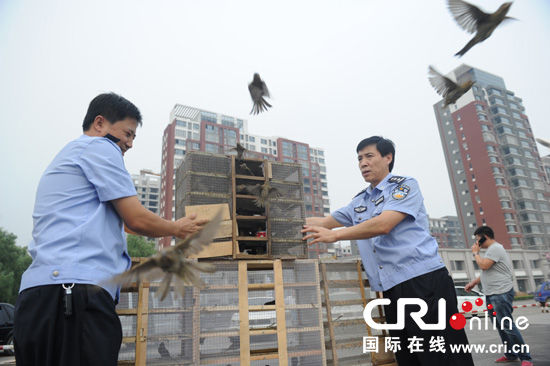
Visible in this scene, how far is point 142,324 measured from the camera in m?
2.81

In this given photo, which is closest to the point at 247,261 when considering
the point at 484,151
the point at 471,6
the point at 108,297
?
the point at 108,297

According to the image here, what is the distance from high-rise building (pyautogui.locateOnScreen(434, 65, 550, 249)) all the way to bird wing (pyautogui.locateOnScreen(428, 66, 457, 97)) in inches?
2334

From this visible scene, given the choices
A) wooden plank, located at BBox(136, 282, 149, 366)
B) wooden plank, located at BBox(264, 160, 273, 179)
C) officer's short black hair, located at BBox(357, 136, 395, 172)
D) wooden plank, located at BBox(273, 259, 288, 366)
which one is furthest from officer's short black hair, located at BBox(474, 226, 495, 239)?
wooden plank, located at BBox(136, 282, 149, 366)

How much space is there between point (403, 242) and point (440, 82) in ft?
10.5

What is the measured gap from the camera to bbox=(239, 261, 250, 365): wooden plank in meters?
3.05

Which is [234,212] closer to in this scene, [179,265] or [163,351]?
[163,351]

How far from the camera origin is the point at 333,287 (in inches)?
142

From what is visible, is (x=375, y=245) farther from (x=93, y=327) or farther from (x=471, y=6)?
(x=471, y=6)

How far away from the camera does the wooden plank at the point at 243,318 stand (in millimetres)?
3051

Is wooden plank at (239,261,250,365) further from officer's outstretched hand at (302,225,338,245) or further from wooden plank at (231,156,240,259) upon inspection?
officer's outstretched hand at (302,225,338,245)

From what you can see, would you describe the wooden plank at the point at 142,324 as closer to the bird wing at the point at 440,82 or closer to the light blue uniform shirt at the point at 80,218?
the light blue uniform shirt at the point at 80,218

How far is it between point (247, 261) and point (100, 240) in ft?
6.18

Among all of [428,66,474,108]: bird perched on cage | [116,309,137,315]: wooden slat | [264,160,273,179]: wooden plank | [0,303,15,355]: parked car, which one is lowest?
[0,303,15,355]: parked car

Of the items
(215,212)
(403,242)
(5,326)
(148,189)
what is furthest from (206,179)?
(148,189)
